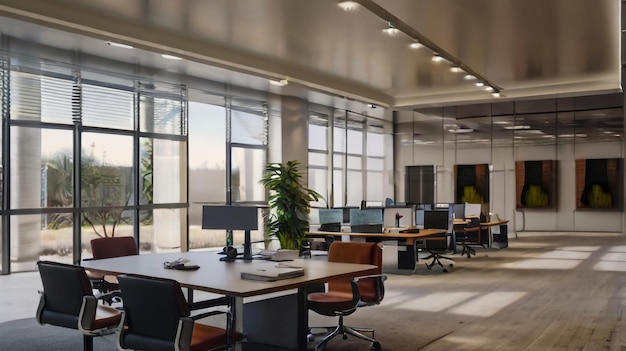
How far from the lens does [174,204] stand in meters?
10.7

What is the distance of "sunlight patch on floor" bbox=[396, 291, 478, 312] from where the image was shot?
7.21 metres

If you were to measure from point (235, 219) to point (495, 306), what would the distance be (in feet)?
11.4

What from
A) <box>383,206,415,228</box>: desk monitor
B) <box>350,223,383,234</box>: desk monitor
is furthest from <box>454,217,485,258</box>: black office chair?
<box>350,223,383,234</box>: desk monitor

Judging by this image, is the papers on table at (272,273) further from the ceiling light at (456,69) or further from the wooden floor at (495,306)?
the ceiling light at (456,69)

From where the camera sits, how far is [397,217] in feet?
36.0

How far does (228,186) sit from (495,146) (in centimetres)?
855

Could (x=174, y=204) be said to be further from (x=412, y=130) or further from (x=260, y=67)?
(x=412, y=130)

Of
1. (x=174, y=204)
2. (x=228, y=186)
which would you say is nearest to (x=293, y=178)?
(x=228, y=186)

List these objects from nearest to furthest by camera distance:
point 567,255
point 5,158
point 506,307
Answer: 1. point 506,307
2. point 5,158
3. point 567,255

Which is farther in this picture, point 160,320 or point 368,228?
point 368,228

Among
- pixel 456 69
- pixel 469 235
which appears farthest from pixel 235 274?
pixel 469 235

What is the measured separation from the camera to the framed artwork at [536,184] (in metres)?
16.8

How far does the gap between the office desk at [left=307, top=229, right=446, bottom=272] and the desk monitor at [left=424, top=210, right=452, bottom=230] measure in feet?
1.23

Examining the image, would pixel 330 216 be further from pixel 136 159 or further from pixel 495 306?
pixel 495 306
